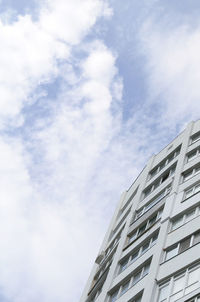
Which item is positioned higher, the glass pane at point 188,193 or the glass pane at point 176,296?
the glass pane at point 188,193

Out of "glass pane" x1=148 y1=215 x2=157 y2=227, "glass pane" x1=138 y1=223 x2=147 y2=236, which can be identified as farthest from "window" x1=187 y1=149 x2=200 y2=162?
"glass pane" x1=138 y1=223 x2=147 y2=236

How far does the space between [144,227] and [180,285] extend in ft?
31.9

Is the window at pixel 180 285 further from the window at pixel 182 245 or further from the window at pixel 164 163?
the window at pixel 164 163

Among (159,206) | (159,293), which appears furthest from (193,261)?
(159,206)

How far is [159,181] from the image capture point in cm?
3909

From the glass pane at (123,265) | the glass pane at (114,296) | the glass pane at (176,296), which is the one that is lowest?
the glass pane at (176,296)

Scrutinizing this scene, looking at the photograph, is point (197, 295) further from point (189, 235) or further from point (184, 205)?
point (184, 205)

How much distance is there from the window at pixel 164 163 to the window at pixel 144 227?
798 cm

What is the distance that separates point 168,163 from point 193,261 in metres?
16.0

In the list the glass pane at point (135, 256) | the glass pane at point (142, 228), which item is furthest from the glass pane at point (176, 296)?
the glass pane at point (142, 228)

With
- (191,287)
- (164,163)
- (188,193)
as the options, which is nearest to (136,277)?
(191,287)

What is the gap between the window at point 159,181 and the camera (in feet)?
126

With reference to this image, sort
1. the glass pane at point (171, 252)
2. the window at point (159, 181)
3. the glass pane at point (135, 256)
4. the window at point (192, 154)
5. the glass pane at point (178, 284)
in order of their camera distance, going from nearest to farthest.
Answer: the glass pane at point (178, 284)
the glass pane at point (171, 252)
the glass pane at point (135, 256)
the window at point (192, 154)
the window at point (159, 181)

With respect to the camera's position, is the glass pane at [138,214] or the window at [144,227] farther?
the glass pane at [138,214]
